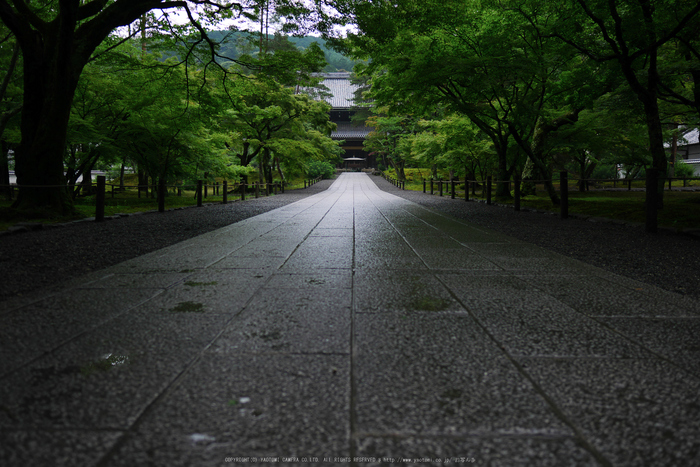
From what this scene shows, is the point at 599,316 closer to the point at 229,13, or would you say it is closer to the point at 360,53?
the point at 360,53

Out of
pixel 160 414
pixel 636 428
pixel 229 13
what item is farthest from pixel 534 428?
pixel 229 13

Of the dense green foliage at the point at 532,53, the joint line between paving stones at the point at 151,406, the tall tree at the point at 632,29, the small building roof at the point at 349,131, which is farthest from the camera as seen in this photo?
the small building roof at the point at 349,131

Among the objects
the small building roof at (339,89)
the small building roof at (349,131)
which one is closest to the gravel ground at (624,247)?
the small building roof at (349,131)

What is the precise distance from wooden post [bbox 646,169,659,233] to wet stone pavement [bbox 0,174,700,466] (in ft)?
13.0

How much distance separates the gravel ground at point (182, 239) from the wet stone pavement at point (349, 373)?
0.51 meters

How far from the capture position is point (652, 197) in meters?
6.30

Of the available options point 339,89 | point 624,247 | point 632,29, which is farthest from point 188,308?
point 339,89

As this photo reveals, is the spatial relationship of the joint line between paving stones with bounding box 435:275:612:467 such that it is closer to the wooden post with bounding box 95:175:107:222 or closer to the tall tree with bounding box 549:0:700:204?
the tall tree with bounding box 549:0:700:204

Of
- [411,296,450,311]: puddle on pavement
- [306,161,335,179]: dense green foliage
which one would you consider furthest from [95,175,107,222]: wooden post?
[306,161,335,179]: dense green foliage

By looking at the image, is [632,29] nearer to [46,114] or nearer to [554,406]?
[554,406]

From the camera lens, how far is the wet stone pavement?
3.89ft

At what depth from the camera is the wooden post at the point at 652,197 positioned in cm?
624

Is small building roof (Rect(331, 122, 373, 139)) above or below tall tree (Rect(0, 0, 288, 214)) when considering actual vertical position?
above

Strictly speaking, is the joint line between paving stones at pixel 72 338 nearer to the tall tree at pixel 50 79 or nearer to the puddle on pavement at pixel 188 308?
the puddle on pavement at pixel 188 308
